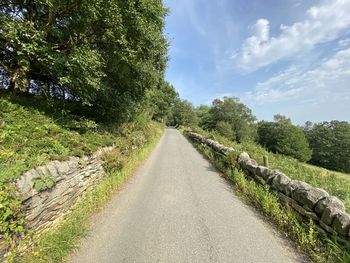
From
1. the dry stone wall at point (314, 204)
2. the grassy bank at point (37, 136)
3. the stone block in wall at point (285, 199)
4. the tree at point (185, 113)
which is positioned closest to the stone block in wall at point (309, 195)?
the dry stone wall at point (314, 204)

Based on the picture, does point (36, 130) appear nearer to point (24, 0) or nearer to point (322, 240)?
point (24, 0)

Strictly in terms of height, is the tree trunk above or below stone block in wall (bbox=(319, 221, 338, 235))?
above

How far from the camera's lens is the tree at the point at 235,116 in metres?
58.0

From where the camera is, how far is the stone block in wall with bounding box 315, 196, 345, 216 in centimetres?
381

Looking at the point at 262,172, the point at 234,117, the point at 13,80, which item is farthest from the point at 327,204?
the point at 234,117

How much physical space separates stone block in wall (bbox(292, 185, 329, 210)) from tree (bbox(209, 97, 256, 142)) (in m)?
53.4

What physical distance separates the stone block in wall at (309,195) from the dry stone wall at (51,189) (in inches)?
200

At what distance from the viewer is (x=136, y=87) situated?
9930mm

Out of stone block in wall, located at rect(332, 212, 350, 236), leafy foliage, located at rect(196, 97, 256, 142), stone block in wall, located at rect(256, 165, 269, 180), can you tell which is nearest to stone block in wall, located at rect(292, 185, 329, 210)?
stone block in wall, located at rect(332, 212, 350, 236)

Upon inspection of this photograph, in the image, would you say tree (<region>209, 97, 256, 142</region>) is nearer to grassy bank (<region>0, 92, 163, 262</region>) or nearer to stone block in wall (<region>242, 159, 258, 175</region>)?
stone block in wall (<region>242, 159, 258, 175</region>)

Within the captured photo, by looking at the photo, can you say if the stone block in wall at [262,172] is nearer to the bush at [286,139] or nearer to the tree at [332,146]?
the bush at [286,139]

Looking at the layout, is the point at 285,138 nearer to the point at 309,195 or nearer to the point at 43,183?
the point at 309,195

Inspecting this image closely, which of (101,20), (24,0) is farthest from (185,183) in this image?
(24,0)

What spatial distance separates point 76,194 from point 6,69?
15.5 ft
